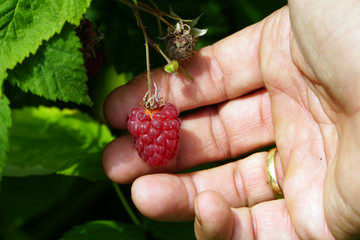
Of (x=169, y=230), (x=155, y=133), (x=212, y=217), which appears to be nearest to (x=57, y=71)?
(x=155, y=133)

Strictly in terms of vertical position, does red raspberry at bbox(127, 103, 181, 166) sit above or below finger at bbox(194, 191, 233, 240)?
above

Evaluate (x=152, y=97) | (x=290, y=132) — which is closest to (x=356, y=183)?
(x=290, y=132)

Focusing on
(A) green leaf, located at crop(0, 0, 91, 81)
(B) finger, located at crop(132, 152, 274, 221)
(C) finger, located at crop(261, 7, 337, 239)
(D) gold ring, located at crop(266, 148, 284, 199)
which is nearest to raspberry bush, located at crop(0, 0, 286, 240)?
(A) green leaf, located at crop(0, 0, 91, 81)

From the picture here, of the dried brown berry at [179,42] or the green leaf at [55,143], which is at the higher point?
the dried brown berry at [179,42]

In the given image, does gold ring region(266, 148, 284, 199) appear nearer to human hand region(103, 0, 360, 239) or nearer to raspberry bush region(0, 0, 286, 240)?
human hand region(103, 0, 360, 239)

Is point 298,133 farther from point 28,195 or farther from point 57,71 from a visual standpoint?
point 28,195

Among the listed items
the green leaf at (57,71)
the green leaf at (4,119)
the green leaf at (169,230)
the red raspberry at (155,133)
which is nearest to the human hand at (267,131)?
the red raspberry at (155,133)

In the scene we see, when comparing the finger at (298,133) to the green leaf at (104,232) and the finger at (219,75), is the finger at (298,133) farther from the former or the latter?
the green leaf at (104,232)
